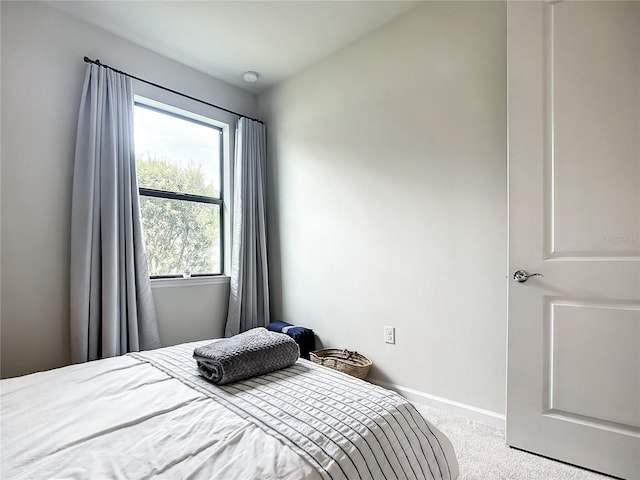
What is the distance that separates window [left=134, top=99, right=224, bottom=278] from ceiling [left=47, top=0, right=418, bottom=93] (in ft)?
1.60

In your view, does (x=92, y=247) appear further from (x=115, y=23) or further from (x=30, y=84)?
(x=115, y=23)

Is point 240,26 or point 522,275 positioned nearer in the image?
point 522,275

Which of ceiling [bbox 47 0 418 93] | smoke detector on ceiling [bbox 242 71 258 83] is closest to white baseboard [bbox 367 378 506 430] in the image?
ceiling [bbox 47 0 418 93]

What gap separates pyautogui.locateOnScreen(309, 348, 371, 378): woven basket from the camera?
93.3 inches

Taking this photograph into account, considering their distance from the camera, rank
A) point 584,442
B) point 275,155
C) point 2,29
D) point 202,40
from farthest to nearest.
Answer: point 275,155
point 202,40
point 2,29
point 584,442

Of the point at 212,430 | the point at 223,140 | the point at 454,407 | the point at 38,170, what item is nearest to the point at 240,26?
the point at 223,140

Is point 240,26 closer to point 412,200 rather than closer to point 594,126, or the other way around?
point 412,200

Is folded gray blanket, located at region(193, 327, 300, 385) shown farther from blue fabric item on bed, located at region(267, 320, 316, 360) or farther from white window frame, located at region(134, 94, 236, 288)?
white window frame, located at region(134, 94, 236, 288)

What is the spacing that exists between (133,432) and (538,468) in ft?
5.54

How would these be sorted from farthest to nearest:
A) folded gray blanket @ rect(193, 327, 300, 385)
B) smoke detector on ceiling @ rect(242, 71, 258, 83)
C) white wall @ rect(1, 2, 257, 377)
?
smoke detector on ceiling @ rect(242, 71, 258, 83), white wall @ rect(1, 2, 257, 377), folded gray blanket @ rect(193, 327, 300, 385)

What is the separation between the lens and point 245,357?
4.21 feet

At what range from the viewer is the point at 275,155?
329 centimetres

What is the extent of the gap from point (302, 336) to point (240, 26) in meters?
2.33

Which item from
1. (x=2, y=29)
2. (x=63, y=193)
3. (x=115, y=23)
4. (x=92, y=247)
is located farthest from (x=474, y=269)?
(x=2, y=29)
